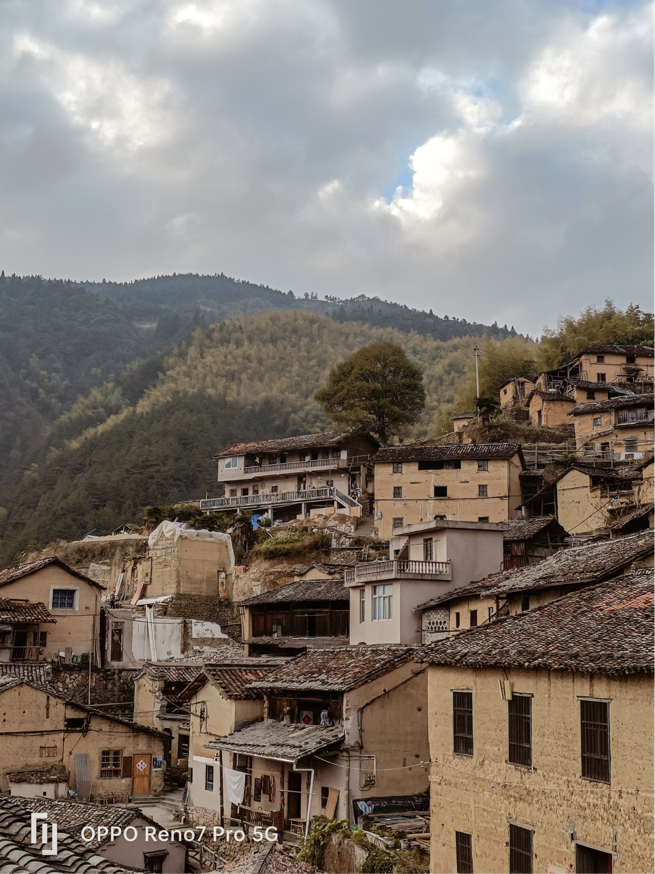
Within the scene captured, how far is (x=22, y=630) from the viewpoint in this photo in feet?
139

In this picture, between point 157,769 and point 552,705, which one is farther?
point 157,769

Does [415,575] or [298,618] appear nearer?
[415,575]

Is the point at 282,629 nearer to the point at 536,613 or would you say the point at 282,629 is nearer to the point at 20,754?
the point at 20,754

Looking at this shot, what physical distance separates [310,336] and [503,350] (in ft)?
205

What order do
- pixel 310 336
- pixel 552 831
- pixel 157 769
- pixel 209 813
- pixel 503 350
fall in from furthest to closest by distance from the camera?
pixel 310 336
pixel 503 350
pixel 157 769
pixel 209 813
pixel 552 831

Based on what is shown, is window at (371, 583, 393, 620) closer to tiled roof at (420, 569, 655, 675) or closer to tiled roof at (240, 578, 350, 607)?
tiled roof at (240, 578, 350, 607)

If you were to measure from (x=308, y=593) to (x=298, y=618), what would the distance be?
124 centimetres

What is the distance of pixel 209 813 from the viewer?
97.9 ft

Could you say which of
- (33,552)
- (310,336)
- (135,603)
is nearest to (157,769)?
(135,603)

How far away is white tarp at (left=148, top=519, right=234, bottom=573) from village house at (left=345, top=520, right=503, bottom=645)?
21279 millimetres

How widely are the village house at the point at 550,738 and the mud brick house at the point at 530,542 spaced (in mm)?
15680

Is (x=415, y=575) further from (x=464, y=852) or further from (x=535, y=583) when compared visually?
(x=464, y=852)

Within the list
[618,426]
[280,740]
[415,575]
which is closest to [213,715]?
[280,740]

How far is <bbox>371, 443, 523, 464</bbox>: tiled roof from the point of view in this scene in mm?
53875
